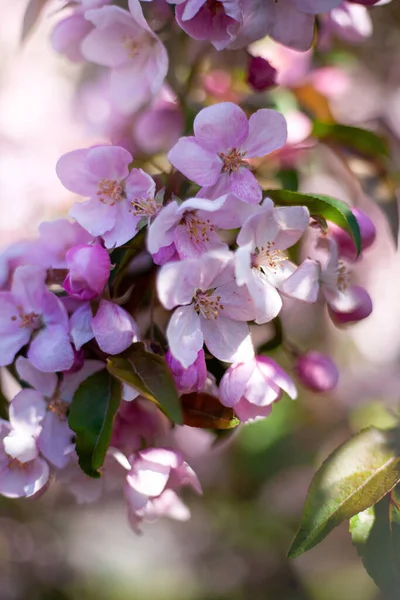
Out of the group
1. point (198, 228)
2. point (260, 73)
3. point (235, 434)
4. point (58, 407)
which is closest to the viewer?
point (198, 228)

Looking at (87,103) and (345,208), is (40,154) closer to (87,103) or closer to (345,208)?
(87,103)

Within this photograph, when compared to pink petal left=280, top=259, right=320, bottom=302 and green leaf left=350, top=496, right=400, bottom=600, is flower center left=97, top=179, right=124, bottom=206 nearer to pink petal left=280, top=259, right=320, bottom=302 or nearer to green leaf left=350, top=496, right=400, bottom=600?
pink petal left=280, top=259, right=320, bottom=302

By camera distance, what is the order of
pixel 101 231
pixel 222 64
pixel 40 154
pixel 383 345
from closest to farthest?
pixel 101 231, pixel 222 64, pixel 40 154, pixel 383 345

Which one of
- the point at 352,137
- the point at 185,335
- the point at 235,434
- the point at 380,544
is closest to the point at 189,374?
the point at 185,335

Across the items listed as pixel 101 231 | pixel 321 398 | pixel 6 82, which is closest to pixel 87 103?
pixel 6 82

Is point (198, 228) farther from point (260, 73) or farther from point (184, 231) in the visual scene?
point (260, 73)

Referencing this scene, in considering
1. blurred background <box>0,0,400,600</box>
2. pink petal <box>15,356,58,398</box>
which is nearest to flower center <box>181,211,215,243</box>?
pink petal <box>15,356,58,398</box>

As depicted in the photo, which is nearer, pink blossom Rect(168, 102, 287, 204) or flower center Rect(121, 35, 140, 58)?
pink blossom Rect(168, 102, 287, 204)
